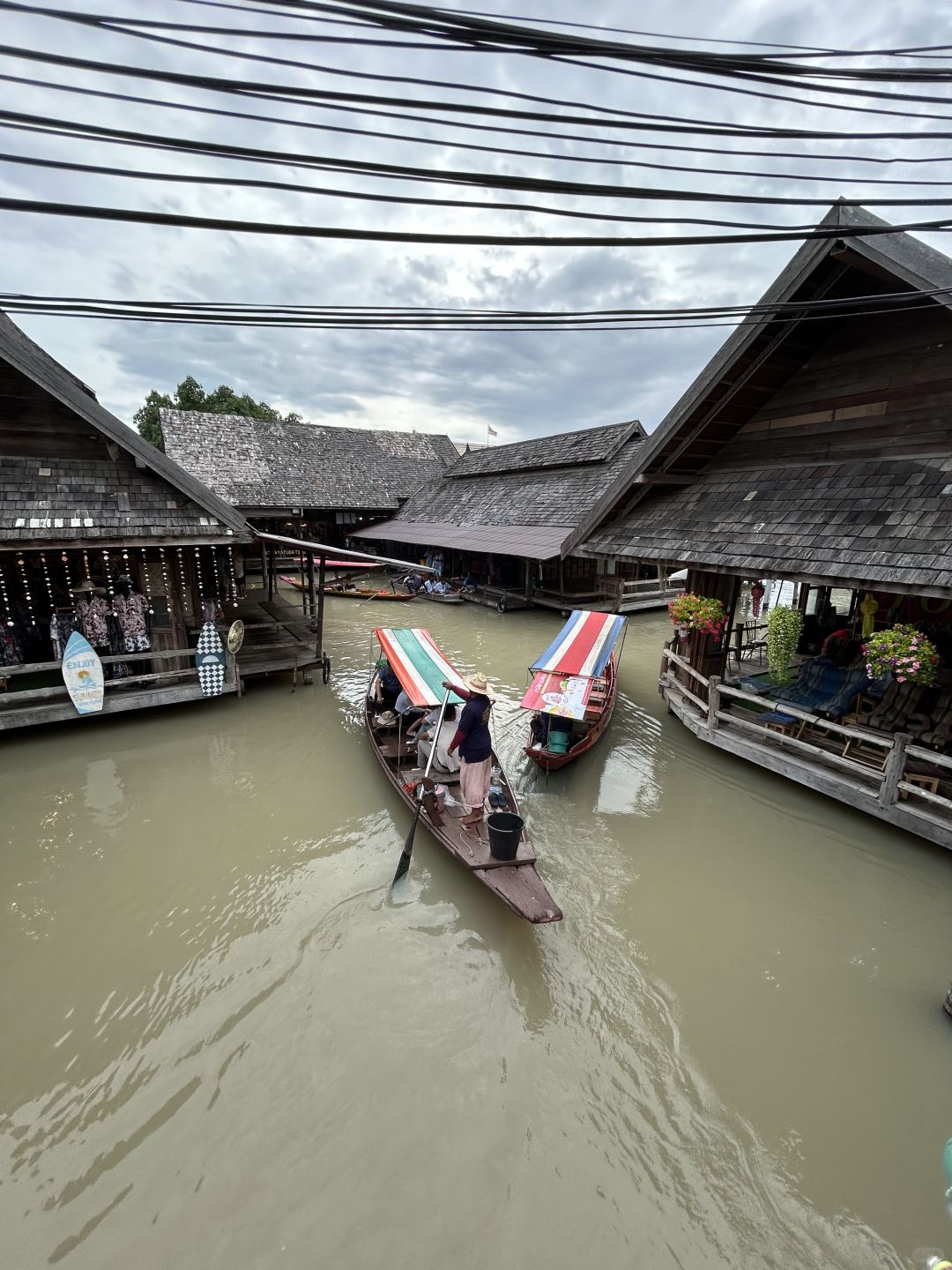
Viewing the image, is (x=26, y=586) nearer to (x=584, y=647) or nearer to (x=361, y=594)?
(x=584, y=647)

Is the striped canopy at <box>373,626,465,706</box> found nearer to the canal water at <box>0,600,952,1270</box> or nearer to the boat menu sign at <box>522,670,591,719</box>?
the boat menu sign at <box>522,670,591,719</box>

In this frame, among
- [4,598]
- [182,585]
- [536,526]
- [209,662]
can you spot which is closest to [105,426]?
[182,585]

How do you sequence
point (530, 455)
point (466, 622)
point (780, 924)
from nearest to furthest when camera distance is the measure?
point (780, 924) < point (466, 622) < point (530, 455)

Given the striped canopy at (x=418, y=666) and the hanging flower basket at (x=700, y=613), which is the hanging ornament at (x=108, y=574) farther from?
the hanging flower basket at (x=700, y=613)

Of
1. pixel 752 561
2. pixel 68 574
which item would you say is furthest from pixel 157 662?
pixel 752 561

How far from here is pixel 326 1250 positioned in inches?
118

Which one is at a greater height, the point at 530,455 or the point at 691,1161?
the point at 530,455

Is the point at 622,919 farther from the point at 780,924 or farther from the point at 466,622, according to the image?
the point at 466,622

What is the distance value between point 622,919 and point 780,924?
1598 mm

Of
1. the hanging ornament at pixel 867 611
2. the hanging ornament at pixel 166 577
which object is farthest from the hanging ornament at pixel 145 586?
the hanging ornament at pixel 867 611

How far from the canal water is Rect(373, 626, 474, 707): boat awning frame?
5.41ft

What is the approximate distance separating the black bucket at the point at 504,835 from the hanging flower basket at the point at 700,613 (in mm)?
4776

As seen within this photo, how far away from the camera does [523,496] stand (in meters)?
22.9

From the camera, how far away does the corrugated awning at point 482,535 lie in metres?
17.5
